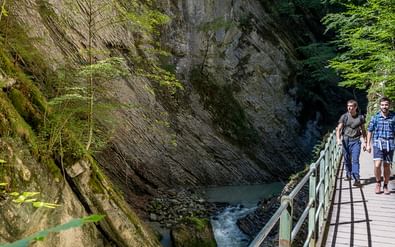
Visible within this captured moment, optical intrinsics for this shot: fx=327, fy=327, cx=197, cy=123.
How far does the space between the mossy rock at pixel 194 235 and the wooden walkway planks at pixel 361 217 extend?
159 inches

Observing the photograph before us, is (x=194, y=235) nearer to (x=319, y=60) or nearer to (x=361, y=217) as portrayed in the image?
(x=361, y=217)

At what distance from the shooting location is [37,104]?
5551 millimetres

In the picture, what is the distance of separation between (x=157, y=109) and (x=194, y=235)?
19.7ft

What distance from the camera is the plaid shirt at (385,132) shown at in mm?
6516

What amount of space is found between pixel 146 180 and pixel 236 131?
17.6 ft

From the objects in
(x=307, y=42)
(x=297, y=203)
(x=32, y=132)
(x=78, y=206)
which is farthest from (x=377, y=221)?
(x=307, y=42)

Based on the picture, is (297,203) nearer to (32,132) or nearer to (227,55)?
(32,132)

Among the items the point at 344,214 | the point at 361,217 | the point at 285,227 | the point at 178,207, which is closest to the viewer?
the point at 285,227

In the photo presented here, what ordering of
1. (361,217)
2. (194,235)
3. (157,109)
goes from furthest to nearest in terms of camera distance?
(157,109), (194,235), (361,217)

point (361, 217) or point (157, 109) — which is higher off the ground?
point (157, 109)

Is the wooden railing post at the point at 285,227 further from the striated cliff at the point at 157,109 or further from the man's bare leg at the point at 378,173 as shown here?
the man's bare leg at the point at 378,173

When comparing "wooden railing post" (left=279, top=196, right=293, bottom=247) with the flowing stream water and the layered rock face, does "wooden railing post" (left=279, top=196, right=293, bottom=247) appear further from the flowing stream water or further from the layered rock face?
the layered rock face

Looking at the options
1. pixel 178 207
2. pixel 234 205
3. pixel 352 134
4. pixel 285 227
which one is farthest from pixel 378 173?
pixel 178 207

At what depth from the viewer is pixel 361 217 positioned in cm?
568
